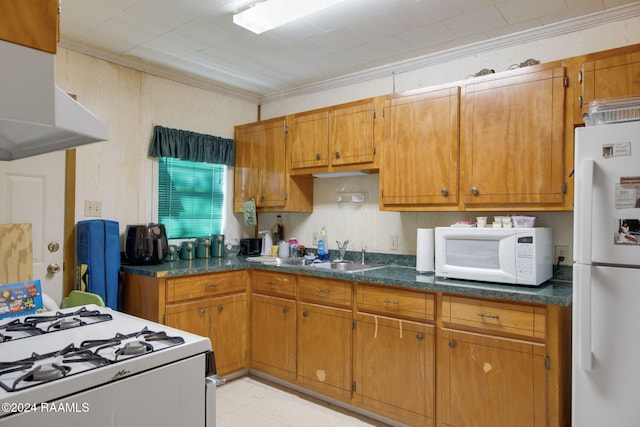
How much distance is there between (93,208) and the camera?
3049 mm

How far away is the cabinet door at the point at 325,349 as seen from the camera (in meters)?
2.76

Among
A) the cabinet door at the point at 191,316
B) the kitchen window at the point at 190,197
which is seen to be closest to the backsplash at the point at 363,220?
the kitchen window at the point at 190,197

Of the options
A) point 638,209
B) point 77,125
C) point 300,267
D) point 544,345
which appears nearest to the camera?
point 77,125

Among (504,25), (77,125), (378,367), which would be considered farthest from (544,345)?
(77,125)

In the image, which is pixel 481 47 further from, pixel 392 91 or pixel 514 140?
pixel 514 140

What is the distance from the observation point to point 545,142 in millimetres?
2268

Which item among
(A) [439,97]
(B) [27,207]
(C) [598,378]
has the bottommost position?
(C) [598,378]

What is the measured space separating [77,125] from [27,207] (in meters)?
2.10

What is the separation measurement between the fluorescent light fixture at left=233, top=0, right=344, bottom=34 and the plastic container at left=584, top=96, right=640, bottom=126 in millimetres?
1420

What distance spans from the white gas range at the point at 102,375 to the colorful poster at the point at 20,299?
11.9 inches

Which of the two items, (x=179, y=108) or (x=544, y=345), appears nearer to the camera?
(x=544, y=345)

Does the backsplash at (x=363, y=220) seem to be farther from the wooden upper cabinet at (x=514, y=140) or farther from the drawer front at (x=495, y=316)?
→ the drawer front at (x=495, y=316)

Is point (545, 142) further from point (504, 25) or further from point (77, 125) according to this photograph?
point (77, 125)

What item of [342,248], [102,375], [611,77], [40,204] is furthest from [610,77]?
[40,204]
